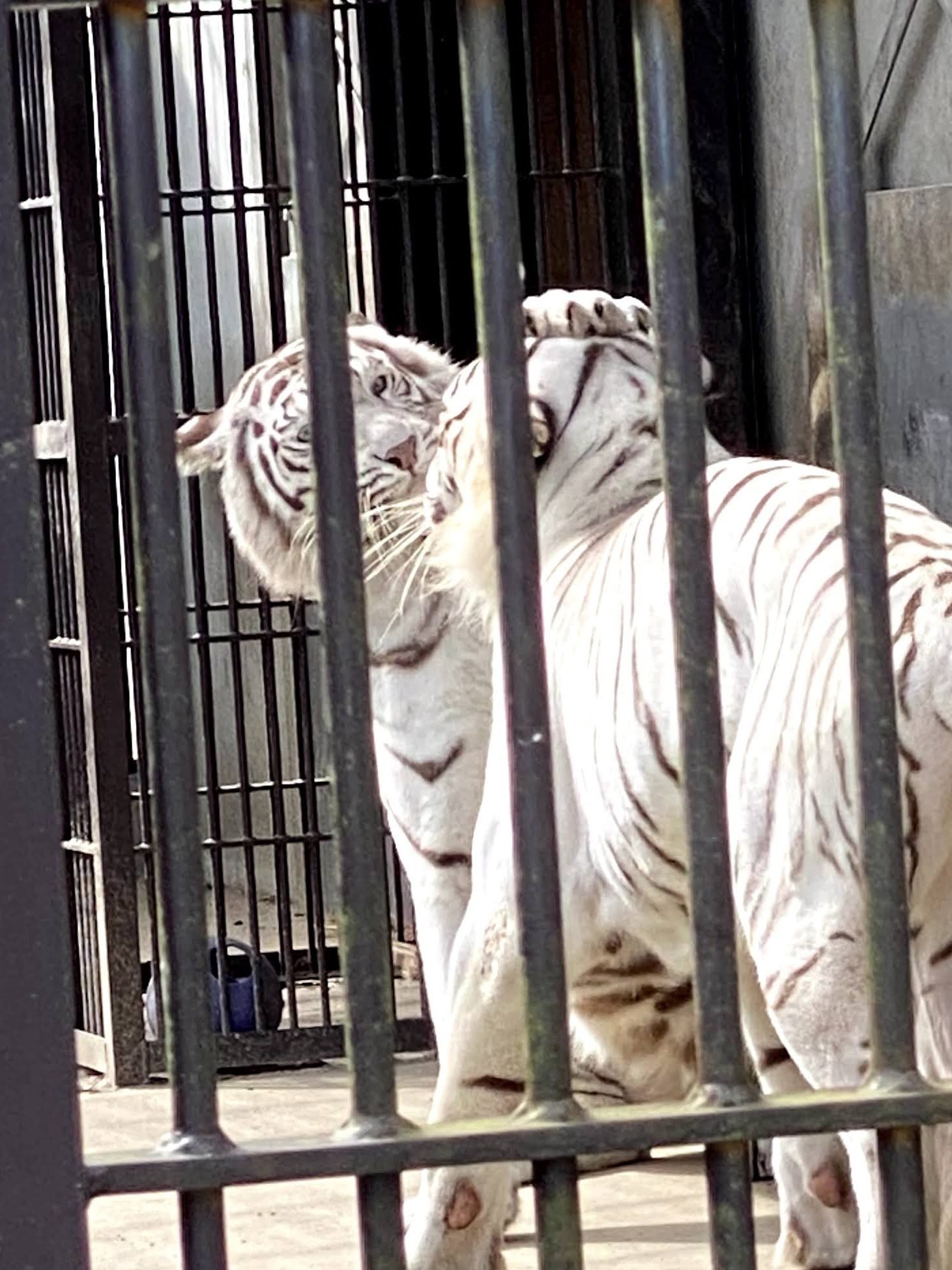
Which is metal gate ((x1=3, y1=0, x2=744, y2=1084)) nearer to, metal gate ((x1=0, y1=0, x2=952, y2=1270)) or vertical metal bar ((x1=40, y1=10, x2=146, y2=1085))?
vertical metal bar ((x1=40, y1=10, x2=146, y2=1085))

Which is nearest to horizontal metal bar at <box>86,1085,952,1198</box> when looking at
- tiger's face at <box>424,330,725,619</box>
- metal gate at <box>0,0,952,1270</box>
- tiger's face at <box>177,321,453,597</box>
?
metal gate at <box>0,0,952,1270</box>

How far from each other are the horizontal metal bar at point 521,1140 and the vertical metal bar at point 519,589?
3 centimetres

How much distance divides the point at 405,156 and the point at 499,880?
2616 millimetres


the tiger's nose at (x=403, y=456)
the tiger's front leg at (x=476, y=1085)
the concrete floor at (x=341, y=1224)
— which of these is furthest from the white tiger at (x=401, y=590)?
the tiger's front leg at (x=476, y=1085)

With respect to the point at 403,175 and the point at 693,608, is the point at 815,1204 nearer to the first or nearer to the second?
the point at 693,608

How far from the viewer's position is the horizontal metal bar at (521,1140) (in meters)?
1.48

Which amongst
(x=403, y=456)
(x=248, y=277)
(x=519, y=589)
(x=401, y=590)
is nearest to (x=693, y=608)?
(x=519, y=589)

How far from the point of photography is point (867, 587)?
61.4 inches

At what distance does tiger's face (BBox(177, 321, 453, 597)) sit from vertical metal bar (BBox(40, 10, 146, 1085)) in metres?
0.74

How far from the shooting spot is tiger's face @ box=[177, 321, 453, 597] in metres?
4.15

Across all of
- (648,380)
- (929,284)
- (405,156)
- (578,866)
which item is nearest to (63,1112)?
(578,866)

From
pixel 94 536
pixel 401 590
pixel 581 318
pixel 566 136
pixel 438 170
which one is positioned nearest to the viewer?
pixel 581 318

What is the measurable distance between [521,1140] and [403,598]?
251 cm

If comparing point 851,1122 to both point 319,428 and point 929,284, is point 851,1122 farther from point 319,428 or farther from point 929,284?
point 929,284
